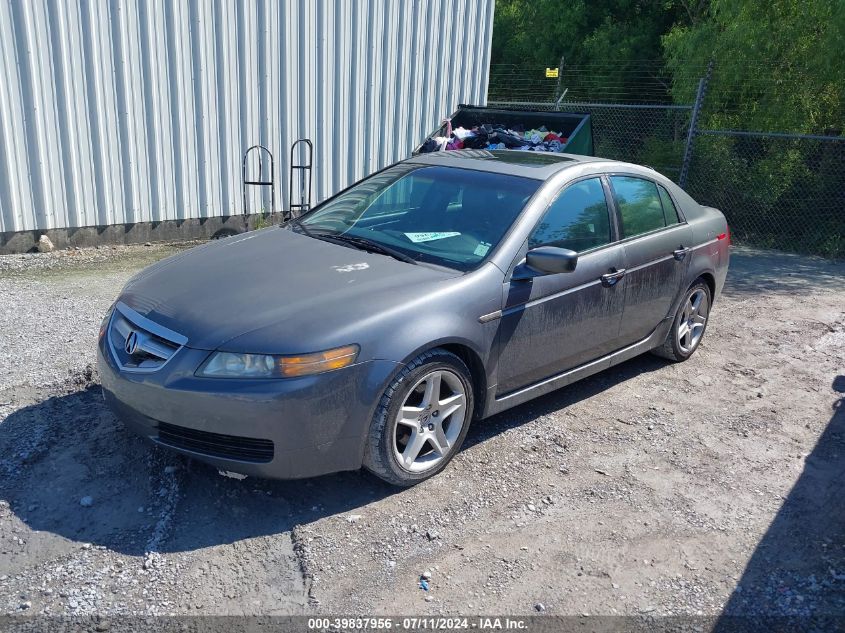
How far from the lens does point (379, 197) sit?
16.1 ft

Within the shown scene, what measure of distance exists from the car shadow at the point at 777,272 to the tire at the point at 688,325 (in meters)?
2.48

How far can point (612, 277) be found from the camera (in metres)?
4.72

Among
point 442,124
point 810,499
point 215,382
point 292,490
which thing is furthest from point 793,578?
point 442,124

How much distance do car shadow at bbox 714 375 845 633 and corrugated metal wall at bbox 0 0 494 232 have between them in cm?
764

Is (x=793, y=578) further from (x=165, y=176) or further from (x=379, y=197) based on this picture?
(x=165, y=176)

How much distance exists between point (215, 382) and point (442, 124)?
28.1 feet

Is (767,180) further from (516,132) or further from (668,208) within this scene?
(668,208)

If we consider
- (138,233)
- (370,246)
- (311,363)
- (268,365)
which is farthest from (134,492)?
(138,233)

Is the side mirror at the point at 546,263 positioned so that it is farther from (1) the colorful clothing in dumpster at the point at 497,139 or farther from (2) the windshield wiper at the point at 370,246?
(1) the colorful clothing in dumpster at the point at 497,139

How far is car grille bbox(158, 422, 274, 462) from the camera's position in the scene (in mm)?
3389

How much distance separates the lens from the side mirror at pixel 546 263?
4039 millimetres

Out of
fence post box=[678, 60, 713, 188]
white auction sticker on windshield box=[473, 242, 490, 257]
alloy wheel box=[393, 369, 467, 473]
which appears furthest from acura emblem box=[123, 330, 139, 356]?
fence post box=[678, 60, 713, 188]

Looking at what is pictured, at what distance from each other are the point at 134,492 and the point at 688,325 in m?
4.26

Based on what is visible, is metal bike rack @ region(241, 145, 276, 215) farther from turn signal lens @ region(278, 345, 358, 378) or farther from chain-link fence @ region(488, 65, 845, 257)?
turn signal lens @ region(278, 345, 358, 378)
